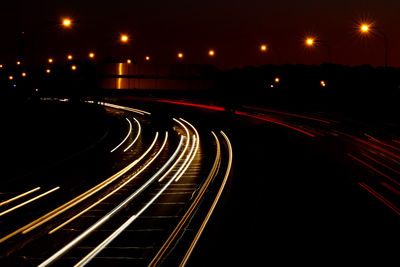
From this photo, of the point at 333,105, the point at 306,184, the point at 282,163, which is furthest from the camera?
the point at 333,105

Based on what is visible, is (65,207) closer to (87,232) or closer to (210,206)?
(87,232)

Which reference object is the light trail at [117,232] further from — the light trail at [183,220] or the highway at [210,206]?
the light trail at [183,220]

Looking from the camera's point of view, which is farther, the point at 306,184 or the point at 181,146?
the point at 181,146

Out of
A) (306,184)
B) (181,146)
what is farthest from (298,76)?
(306,184)

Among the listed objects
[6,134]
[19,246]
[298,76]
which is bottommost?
[19,246]

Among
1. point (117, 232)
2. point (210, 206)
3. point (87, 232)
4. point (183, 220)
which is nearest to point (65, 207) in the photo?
point (87, 232)

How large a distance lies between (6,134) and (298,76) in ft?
240

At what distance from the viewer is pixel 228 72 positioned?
306ft

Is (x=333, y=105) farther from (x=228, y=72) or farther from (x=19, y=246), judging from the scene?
(x=19, y=246)

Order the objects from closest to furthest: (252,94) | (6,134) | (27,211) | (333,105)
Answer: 1. (27,211)
2. (6,134)
3. (333,105)
4. (252,94)

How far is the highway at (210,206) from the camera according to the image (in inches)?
483

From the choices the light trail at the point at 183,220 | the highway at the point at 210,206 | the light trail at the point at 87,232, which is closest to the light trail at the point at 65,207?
the highway at the point at 210,206

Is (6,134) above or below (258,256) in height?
above

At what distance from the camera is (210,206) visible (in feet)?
55.4
